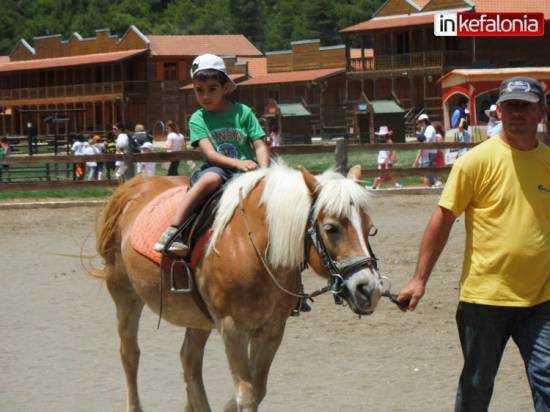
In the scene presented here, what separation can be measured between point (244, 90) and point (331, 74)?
8693mm

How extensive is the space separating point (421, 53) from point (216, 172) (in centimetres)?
5774

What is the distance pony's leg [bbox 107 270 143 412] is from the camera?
19.9ft

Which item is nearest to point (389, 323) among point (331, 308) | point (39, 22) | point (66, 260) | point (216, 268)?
point (331, 308)

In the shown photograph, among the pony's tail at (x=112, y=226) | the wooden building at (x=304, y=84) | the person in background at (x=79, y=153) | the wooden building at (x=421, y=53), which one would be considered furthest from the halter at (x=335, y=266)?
the wooden building at (x=304, y=84)

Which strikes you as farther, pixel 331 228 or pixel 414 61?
pixel 414 61

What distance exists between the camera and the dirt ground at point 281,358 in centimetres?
597

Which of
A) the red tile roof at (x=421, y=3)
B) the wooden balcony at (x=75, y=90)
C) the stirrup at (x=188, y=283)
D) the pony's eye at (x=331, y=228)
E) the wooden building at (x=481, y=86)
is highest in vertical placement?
the red tile roof at (x=421, y=3)

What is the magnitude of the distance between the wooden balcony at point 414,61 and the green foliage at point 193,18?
178 ft

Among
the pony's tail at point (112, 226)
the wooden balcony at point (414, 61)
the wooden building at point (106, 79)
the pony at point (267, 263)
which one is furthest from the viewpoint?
the wooden building at point (106, 79)

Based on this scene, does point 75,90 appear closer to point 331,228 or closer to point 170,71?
point 170,71

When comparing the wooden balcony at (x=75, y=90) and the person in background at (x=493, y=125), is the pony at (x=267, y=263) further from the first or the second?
the wooden balcony at (x=75, y=90)

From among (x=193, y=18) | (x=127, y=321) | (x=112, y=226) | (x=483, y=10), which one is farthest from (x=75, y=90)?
(x=127, y=321)

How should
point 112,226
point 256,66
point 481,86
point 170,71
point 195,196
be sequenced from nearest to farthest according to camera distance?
point 195,196 → point 112,226 → point 481,86 → point 170,71 → point 256,66

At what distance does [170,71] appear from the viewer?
260 feet
